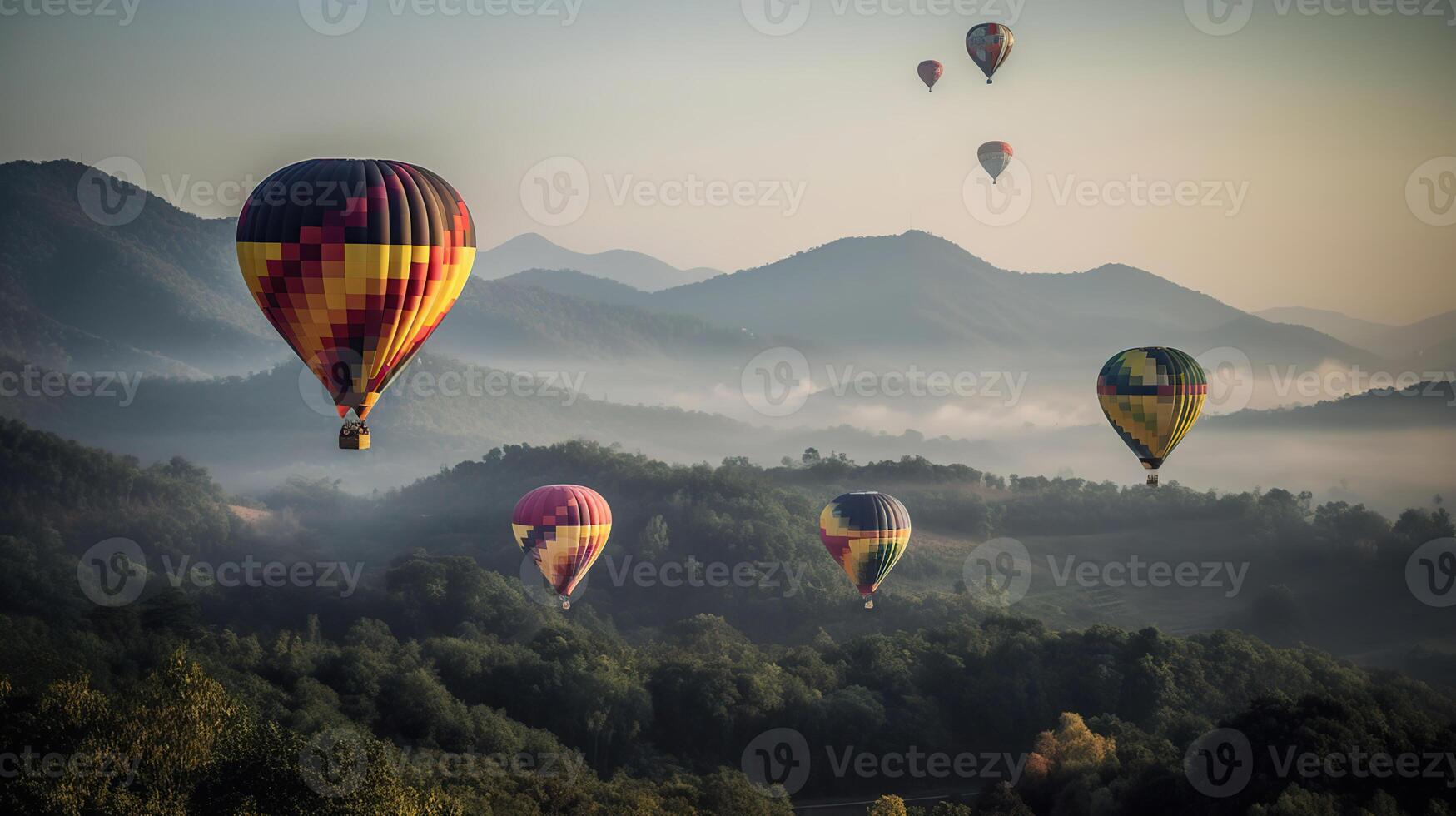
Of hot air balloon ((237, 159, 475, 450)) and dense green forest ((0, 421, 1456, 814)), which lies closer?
hot air balloon ((237, 159, 475, 450))

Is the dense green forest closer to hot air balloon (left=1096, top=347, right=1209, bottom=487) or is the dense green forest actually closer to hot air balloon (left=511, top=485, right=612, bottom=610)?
hot air balloon (left=511, top=485, right=612, bottom=610)

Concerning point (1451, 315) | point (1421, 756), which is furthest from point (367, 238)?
point (1451, 315)

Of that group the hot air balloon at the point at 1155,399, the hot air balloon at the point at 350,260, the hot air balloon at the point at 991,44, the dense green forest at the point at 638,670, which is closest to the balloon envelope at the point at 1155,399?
the hot air balloon at the point at 1155,399

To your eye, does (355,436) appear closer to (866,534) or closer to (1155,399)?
(866,534)

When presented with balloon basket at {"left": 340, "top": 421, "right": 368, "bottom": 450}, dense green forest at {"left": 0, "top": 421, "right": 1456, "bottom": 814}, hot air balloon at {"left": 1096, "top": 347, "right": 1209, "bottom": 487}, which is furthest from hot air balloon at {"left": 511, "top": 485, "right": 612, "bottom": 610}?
balloon basket at {"left": 340, "top": 421, "right": 368, "bottom": 450}

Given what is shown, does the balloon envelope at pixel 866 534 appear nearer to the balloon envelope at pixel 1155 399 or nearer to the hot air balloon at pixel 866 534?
the hot air balloon at pixel 866 534

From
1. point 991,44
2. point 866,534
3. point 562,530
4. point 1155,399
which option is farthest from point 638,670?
point 991,44
